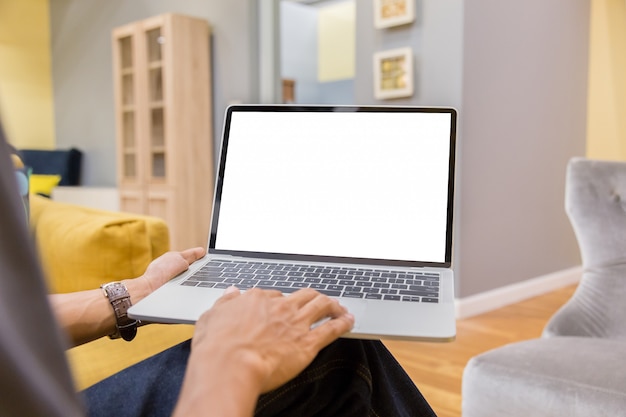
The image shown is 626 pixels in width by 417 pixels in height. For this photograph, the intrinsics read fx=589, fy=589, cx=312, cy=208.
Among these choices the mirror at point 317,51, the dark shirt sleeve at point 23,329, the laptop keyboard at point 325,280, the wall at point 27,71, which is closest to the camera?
the dark shirt sleeve at point 23,329

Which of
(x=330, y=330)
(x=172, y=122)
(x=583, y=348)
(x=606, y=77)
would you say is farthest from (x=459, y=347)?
(x=606, y=77)

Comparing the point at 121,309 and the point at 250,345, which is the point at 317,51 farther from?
the point at 250,345

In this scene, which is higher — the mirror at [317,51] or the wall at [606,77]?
the mirror at [317,51]

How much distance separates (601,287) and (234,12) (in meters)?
3.13

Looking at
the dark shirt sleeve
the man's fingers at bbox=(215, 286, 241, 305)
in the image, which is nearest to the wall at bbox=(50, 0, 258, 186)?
the man's fingers at bbox=(215, 286, 241, 305)

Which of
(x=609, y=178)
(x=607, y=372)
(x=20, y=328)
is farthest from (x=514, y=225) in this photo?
(x=20, y=328)

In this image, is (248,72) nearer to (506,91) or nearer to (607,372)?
(506,91)

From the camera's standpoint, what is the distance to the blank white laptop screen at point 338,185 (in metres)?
0.92

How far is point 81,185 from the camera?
5.29 metres

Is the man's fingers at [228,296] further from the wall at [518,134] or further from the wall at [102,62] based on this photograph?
the wall at [102,62]

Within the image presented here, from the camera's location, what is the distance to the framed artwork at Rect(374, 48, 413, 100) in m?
2.98

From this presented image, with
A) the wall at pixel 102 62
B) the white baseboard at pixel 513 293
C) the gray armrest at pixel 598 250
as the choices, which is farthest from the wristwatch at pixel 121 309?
the wall at pixel 102 62

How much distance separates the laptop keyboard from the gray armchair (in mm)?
454

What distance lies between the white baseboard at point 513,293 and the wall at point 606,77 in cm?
85
